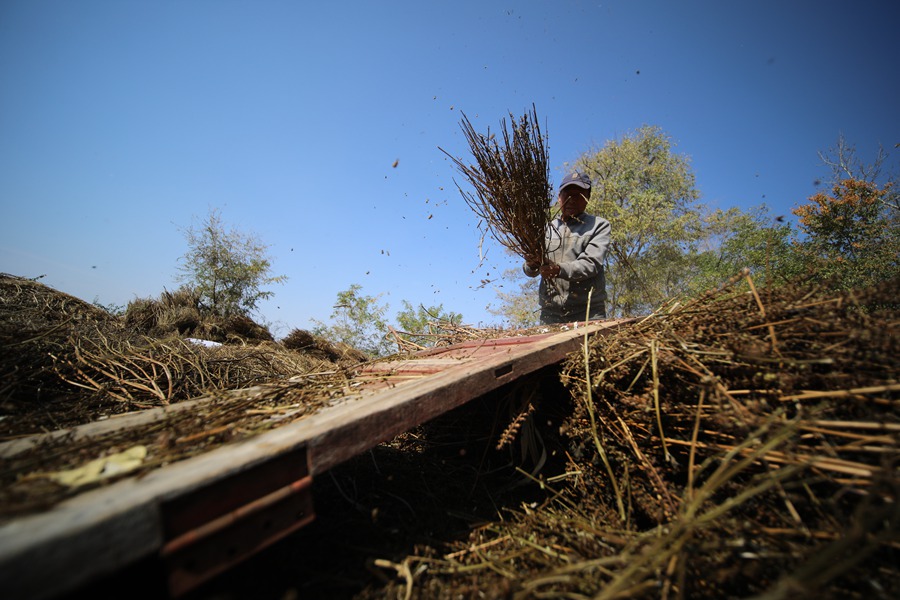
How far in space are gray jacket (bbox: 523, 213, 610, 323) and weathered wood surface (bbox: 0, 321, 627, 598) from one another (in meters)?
2.85

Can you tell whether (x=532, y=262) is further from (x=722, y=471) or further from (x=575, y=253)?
(x=722, y=471)

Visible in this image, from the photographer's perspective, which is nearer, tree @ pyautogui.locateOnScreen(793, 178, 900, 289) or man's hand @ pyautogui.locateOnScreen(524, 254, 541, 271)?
man's hand @ pyautogui.locateOnScreen(524, 254, 541, 271)

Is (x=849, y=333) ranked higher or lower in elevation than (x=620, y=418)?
higher

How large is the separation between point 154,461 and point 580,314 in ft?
13.5

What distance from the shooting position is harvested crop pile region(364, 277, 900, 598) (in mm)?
987

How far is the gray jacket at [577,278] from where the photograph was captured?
3964 millimetres

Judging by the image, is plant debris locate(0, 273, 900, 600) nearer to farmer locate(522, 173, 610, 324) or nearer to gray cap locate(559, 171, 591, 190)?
farmer locate(522, 173, 610, 324)

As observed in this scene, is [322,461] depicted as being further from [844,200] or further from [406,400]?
[844,200]

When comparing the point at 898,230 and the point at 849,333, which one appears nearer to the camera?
the point at 849,333

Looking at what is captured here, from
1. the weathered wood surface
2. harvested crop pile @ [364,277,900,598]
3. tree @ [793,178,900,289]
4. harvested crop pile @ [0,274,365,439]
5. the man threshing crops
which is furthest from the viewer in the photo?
Result: tree @ [793,178,900,289]

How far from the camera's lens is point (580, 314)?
4254 mm

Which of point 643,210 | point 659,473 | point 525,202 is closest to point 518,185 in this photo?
point 525,202

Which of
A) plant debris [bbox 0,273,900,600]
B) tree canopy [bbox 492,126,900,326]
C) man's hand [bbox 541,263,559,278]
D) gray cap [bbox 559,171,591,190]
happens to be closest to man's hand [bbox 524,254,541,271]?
man's hand [bbox 541,263,559,278]

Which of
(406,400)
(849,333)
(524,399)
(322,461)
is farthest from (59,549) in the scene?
(849,333)
